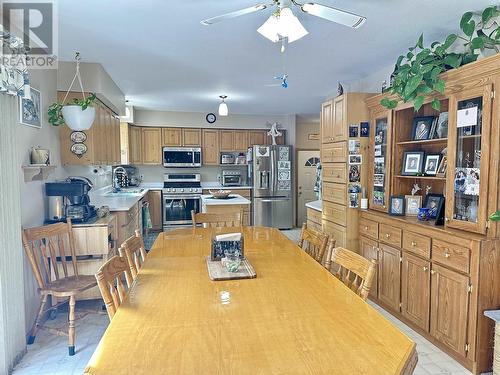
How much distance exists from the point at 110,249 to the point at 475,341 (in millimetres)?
3080

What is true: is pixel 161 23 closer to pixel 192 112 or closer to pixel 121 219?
pixel 121 219

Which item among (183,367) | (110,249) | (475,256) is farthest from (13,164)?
(475,256)

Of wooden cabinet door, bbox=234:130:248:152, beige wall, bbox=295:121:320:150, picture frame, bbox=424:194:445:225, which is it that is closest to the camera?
picture frame, bbox=424:194:445:225

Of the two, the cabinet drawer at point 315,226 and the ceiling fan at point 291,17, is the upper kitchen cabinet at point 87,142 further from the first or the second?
the cabinet drawer at point 315,226

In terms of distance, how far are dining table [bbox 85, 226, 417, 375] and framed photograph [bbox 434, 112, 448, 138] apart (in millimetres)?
1850

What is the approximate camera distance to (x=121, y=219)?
12.4ft

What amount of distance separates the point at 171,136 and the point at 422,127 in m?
5.06

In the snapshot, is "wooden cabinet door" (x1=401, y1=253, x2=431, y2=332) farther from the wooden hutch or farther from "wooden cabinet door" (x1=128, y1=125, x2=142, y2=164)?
"wooden cabinet door" (x1=128, y1=125, x2=142, y2=164)

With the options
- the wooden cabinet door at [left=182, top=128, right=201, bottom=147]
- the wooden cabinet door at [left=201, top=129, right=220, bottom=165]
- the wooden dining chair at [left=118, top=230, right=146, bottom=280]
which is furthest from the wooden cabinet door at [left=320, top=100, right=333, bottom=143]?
the wooden cabinet door at [left=182, top=128, right=201, bottom=147]

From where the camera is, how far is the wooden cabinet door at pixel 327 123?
12.7ft

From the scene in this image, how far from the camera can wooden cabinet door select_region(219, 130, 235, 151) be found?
7.09 m

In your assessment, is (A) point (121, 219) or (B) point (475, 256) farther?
(A) point (121, 219)

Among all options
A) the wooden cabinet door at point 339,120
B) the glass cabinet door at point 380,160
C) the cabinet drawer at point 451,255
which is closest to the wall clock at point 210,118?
the wooden cabinet door at point 339,120

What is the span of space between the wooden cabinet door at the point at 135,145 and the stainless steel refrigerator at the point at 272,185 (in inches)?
90.2
